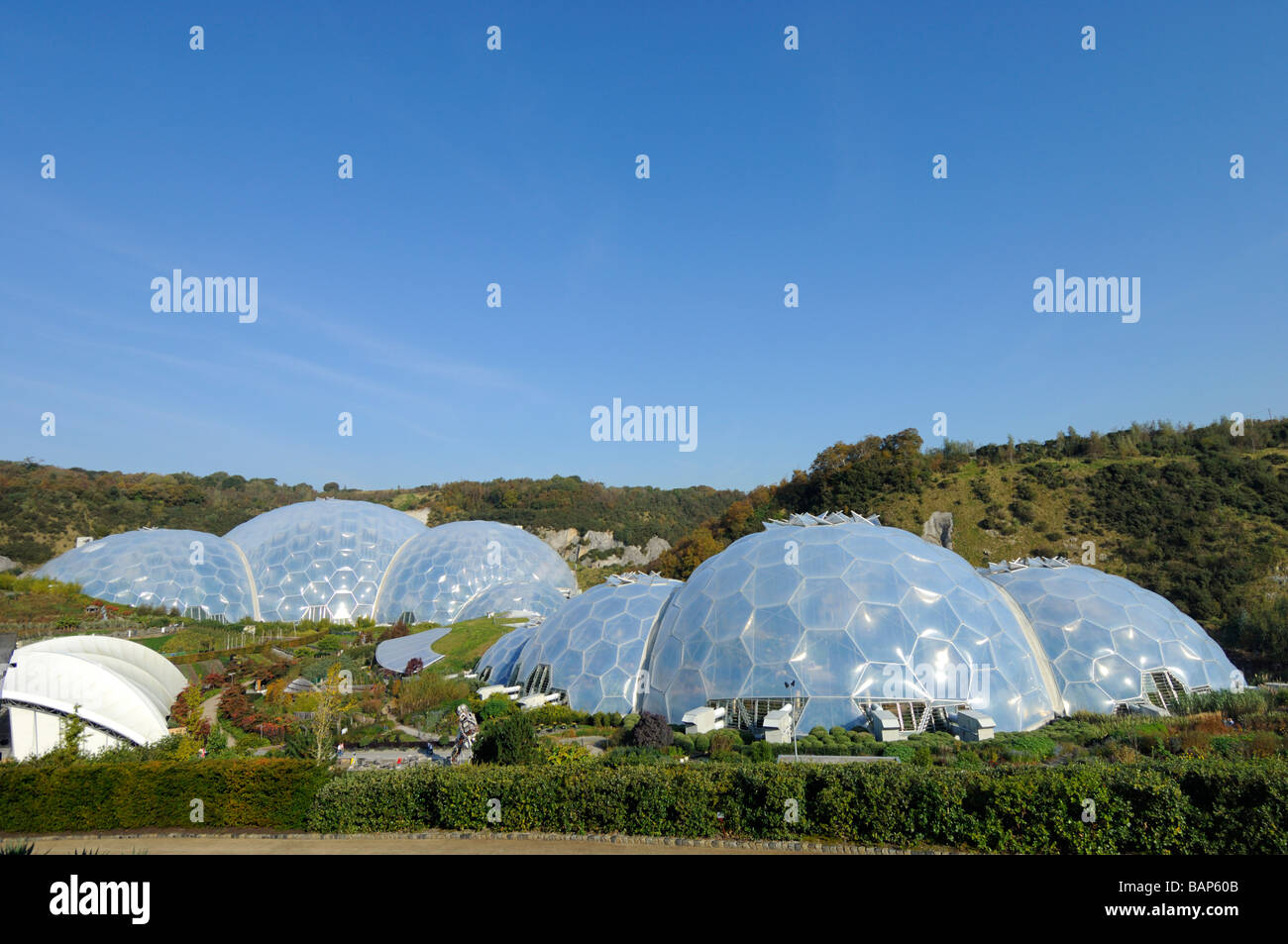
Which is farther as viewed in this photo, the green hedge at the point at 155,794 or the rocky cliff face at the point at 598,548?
the rocky cliff face at the point at 598,548

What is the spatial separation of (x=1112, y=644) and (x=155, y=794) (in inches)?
958

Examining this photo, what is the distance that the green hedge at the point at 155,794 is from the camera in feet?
40.9

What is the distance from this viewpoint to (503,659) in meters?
28.2

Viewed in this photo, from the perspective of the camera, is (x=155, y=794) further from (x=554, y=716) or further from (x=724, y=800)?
(x=554, y=716)

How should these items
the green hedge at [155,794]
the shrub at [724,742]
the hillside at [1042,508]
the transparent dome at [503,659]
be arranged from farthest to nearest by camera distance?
the hillside at [1042,508] → the transparent dome at [503,659] → the shrub at [724,742] → the green hedge at [155,794]

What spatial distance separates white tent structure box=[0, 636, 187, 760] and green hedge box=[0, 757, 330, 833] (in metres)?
4.02

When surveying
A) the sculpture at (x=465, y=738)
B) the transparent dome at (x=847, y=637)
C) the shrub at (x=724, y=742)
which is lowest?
the shrub at (x=724, y=742)

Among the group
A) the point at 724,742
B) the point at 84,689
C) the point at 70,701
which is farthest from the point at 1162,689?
the point at 70,701

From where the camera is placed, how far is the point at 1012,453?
2427 inches

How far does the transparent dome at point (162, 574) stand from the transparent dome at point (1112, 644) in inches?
1742

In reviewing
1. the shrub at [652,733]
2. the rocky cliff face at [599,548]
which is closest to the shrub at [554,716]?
the shrub at [652,733]

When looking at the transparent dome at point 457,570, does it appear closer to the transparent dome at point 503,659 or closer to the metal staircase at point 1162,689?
the transparent dome at point 503,659
